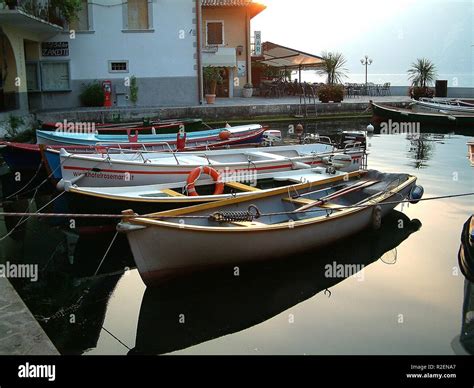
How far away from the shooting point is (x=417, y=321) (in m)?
6.32

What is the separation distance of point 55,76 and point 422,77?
19.5m

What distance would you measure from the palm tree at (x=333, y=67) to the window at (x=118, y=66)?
12535 millimetres

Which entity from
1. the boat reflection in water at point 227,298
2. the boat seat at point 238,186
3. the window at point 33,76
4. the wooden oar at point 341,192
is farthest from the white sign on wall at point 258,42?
the boat reflection in water at point 227,298

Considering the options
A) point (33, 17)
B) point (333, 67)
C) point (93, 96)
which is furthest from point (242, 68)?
point (33, 17)

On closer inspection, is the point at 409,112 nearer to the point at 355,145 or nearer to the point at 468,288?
the point at 355,145

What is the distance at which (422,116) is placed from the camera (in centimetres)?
2395

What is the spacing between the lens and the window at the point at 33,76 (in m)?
23.0

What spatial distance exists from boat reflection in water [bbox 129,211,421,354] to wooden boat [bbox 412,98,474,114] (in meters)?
17.8

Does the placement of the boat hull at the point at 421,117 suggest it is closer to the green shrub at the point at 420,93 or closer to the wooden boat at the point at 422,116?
the wooden boat at the point at 422,116

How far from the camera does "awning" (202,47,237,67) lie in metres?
27.8
